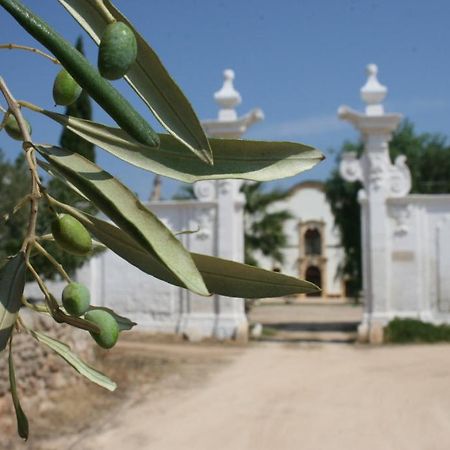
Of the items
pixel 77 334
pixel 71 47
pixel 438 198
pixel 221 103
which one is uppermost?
pixel 221 103

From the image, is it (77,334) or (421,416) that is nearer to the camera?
(421,416)

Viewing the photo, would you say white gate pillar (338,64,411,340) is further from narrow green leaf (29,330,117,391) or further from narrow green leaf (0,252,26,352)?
narrow green leaf (0,252,26,352)

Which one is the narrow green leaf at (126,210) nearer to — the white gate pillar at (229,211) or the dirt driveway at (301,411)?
the dirt driveway at (301,411)

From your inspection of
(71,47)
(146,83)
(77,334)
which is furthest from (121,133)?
(77,334)

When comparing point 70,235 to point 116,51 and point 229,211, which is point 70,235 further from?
point 229,211

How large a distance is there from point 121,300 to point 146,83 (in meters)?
13.0

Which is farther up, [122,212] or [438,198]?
[438,198]

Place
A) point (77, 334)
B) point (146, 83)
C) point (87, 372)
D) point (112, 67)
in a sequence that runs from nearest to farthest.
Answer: point (112, 67) → point (146, 83) → point (87, 372) → point (77, 334)

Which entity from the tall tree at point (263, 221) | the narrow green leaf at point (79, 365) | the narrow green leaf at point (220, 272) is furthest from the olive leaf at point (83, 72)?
the tall tree at point (263, 221)

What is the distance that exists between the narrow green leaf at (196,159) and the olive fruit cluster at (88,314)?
15 centimetres

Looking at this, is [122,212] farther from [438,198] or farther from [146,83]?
[438,198]

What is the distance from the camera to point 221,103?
13141 mm

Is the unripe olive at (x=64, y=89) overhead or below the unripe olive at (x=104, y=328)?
overhead

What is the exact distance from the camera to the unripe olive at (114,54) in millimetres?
562
